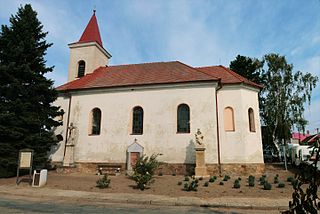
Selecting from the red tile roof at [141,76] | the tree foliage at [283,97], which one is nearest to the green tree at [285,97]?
the tree foliage at [283,97]

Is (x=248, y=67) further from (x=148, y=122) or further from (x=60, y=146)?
(x=60, y=146)

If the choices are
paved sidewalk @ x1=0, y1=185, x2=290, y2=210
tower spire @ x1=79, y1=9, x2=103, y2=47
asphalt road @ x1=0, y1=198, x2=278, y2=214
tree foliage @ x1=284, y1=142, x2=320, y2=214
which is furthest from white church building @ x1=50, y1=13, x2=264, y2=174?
tree foliage @ x1=284, y1=142, x2=320, y2=214

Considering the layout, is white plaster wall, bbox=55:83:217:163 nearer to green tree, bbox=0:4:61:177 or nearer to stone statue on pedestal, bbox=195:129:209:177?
stone statue on pedestal, bbox=195:129:209:177

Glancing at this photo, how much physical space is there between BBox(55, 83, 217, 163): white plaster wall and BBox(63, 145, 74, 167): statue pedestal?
63 cm

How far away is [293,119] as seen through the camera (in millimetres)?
27234

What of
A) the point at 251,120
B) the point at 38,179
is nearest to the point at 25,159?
the point at 38,179

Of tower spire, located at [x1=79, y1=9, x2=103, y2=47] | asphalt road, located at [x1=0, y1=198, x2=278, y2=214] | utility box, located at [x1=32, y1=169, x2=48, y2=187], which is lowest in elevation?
asphalt road, located at [x1=0, y1=198, x2=278, y2=214]

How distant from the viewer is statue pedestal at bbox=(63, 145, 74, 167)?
1983 cm

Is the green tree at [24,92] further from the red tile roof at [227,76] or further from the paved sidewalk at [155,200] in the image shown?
the red tile roof at [227,76]

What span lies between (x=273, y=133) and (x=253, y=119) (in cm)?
882

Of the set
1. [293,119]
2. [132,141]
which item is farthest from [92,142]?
[293,119]

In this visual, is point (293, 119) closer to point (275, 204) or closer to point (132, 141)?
point (132, 141)

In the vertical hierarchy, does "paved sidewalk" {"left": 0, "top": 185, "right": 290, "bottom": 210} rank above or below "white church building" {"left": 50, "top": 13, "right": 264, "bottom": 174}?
below

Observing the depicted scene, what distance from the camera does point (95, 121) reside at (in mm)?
21703
